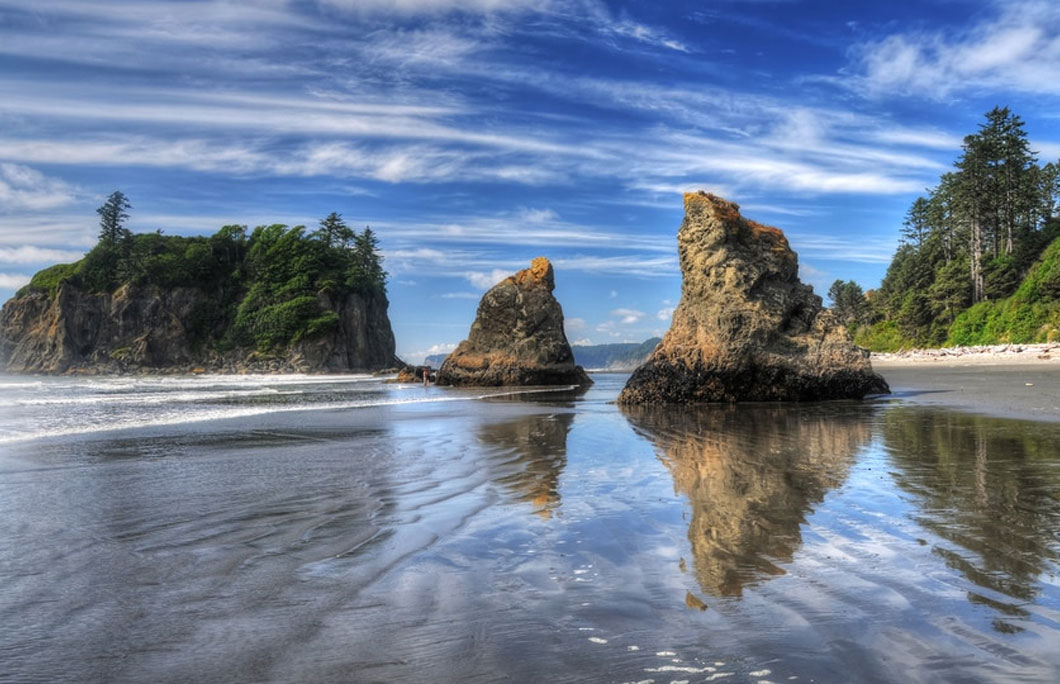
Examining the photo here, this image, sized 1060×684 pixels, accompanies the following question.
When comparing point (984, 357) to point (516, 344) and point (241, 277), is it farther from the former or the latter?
point (241, 277)

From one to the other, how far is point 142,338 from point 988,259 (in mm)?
95470

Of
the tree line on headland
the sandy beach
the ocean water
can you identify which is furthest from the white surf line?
the tree line on headland

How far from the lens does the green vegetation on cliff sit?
283 ft

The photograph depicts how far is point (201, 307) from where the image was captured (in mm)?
91375

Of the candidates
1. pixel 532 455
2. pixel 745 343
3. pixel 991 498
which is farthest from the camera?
pixel 745 343

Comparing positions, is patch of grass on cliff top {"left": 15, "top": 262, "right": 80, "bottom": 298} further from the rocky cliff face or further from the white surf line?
the white surf line

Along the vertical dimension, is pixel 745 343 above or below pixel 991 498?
above

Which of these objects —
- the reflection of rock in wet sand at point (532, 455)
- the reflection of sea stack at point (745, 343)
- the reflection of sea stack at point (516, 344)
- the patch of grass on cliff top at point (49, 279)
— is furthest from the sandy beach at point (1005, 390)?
the patch of grass on cliff top at point (49, 279)

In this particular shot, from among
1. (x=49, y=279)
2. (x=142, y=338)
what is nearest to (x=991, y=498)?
(x=142, y=338)

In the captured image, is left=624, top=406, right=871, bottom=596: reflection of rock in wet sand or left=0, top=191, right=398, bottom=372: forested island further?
left=0, top=191, right=398, bottom=372: forested island

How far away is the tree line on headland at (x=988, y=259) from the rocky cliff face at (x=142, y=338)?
59.6 meters

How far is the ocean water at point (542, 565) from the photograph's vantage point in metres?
2.70

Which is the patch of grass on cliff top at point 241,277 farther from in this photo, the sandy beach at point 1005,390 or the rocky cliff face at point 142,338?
the sandy beach at point 1005,390

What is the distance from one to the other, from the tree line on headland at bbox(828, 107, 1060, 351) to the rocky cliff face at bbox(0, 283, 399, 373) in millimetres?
59650
